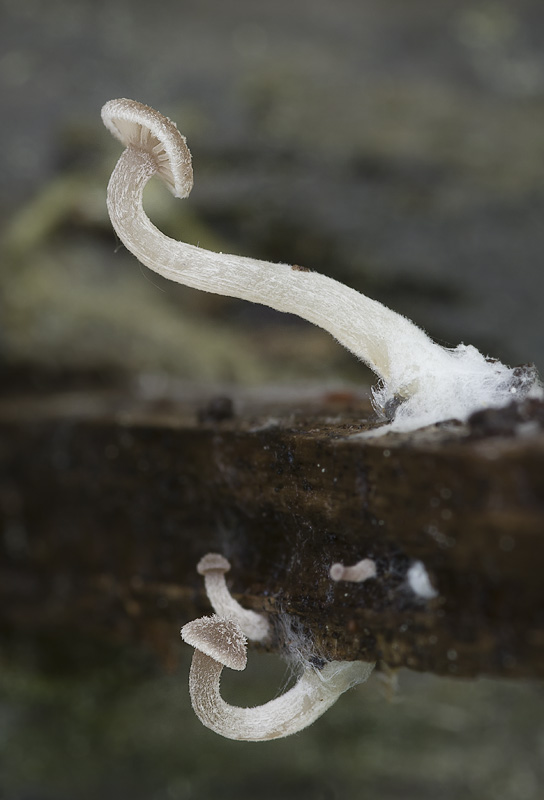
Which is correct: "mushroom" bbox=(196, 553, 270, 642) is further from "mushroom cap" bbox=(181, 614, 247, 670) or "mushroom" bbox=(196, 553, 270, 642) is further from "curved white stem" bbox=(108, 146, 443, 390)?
"curved white stem" bbox=(108, 146, 443, 390)

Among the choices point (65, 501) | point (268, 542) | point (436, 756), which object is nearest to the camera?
point (268, 542)

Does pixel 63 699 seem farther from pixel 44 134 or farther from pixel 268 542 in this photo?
pixel 44 134

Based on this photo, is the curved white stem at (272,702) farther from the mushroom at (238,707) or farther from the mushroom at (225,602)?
the mushroom at (225,602)

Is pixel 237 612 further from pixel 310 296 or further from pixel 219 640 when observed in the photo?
pixel 310 296

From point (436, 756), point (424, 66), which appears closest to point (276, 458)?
point (436, 756)

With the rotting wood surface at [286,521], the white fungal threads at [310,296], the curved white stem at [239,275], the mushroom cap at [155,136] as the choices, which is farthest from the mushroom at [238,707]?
the mushroom cap at [155,136]

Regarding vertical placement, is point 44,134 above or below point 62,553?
above

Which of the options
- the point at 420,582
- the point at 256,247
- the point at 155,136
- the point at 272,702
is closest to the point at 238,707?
the point at 272,702
